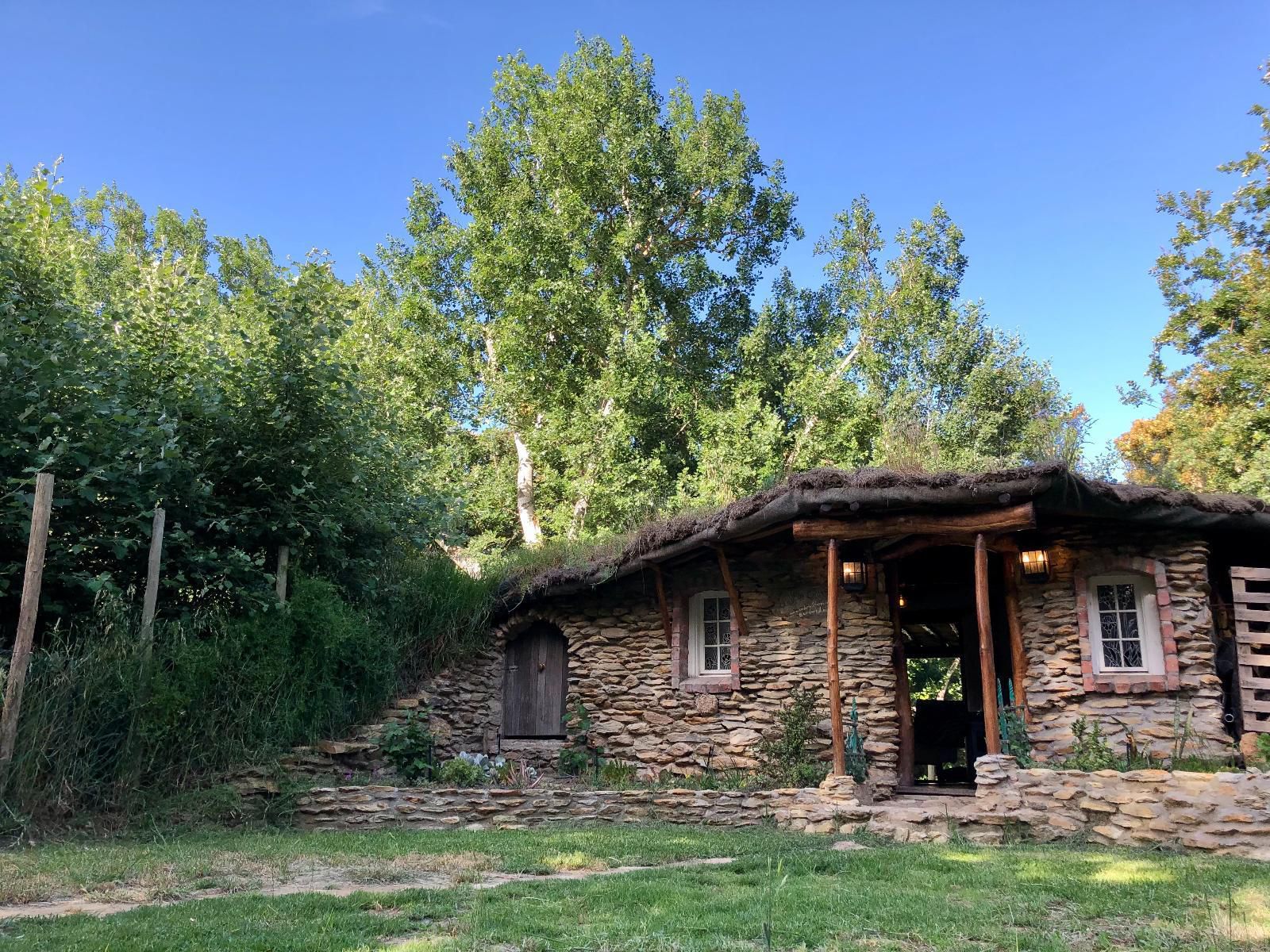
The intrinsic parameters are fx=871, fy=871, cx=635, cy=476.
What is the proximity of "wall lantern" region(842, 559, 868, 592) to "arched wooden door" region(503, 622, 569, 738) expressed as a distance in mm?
4177

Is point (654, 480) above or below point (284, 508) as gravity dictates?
above

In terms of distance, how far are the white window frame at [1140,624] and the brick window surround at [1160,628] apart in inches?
2.1

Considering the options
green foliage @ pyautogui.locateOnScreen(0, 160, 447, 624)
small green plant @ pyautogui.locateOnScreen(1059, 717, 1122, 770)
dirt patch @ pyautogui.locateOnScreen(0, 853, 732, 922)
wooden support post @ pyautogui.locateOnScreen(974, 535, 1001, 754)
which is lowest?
dirt patch @ pyautogui.locateOnScreen(0, 853, 732, 922)

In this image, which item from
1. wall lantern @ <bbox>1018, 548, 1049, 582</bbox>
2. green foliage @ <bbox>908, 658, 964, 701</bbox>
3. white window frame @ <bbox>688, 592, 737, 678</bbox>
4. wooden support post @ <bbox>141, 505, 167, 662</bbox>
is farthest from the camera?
green foliage @ <bbox>908, 658, 964, 701</bbox>

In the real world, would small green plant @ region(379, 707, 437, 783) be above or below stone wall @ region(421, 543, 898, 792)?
below

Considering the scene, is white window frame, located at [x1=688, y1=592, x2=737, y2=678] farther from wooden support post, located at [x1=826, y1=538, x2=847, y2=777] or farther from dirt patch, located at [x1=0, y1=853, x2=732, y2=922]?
dirt patch, located at [x1=0, y1=853, x2=732, y2=922]

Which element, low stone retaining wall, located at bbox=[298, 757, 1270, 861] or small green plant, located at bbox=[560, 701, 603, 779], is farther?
small green plant, located at bbox=[560, 701, 603, 779]

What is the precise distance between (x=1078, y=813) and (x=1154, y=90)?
30.6 ft

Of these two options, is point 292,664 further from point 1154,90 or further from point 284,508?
point 1154,90

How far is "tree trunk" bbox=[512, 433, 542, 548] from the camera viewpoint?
19.3 meters

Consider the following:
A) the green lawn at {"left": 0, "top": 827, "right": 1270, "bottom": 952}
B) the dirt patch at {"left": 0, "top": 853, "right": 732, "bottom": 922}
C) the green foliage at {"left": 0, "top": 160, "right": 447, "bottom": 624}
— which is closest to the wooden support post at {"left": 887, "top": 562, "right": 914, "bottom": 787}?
the green lawn at {"left": 0, "top": 827, "right": 1270, "bottom": 952}

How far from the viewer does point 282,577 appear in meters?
9.12

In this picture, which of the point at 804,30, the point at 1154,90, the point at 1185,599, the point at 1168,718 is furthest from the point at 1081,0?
the point at 1168,718

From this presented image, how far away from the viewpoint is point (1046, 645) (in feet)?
30.3
